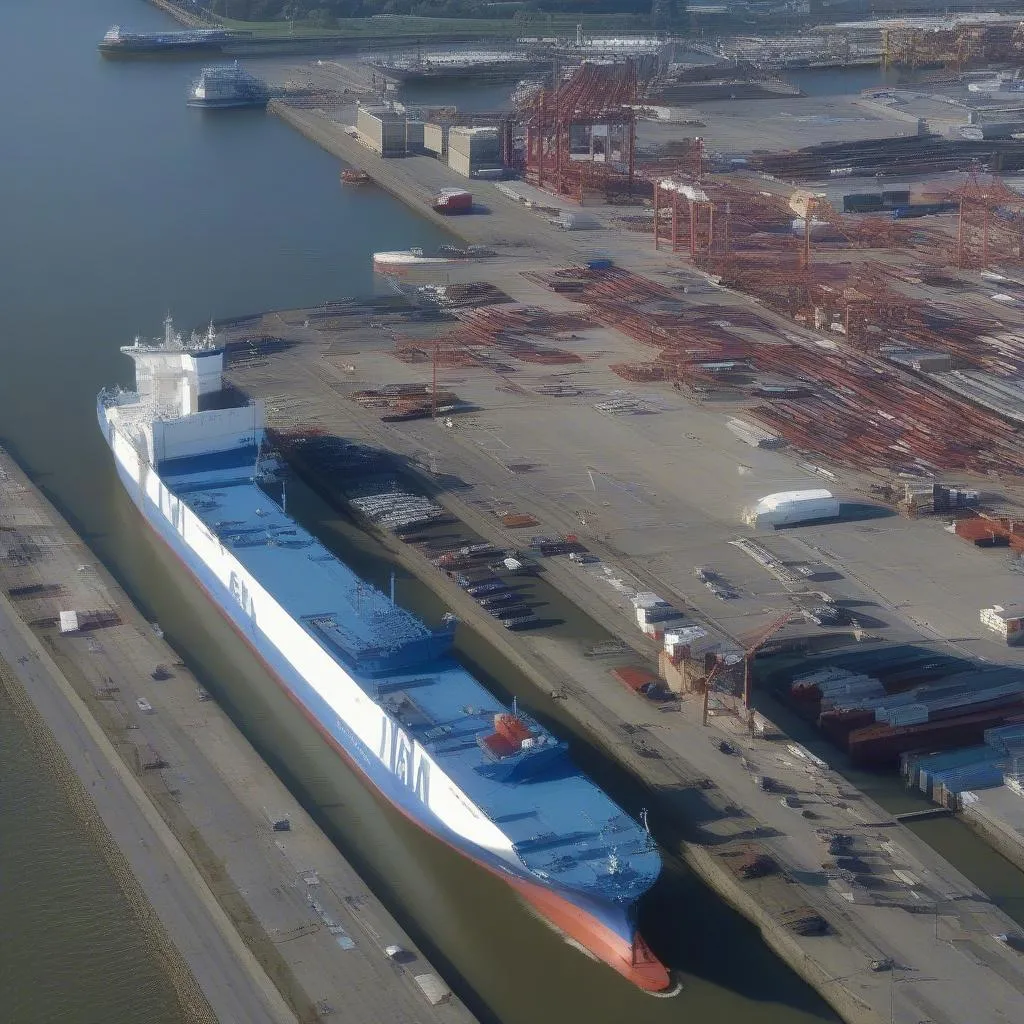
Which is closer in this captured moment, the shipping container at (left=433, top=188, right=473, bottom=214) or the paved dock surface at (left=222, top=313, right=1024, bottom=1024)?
the paved dock surface at (left=222, top=313, right=1024, bottom=1024)

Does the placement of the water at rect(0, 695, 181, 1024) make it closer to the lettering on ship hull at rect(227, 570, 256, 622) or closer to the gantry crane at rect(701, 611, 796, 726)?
the lettering on ship hull at rect(227, 570, 256, 622)

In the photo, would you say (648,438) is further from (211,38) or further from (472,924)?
(211,38)

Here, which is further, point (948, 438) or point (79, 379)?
point (79, 379)

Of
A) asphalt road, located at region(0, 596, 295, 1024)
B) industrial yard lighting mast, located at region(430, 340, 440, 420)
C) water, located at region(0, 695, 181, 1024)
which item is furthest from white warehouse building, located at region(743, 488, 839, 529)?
water, located at region(0, 695, 181, 1024)

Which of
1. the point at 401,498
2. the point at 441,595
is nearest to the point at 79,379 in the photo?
the point at 401,498

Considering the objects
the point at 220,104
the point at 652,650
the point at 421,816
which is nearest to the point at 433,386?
the point at 652,650

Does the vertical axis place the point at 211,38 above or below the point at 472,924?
above
